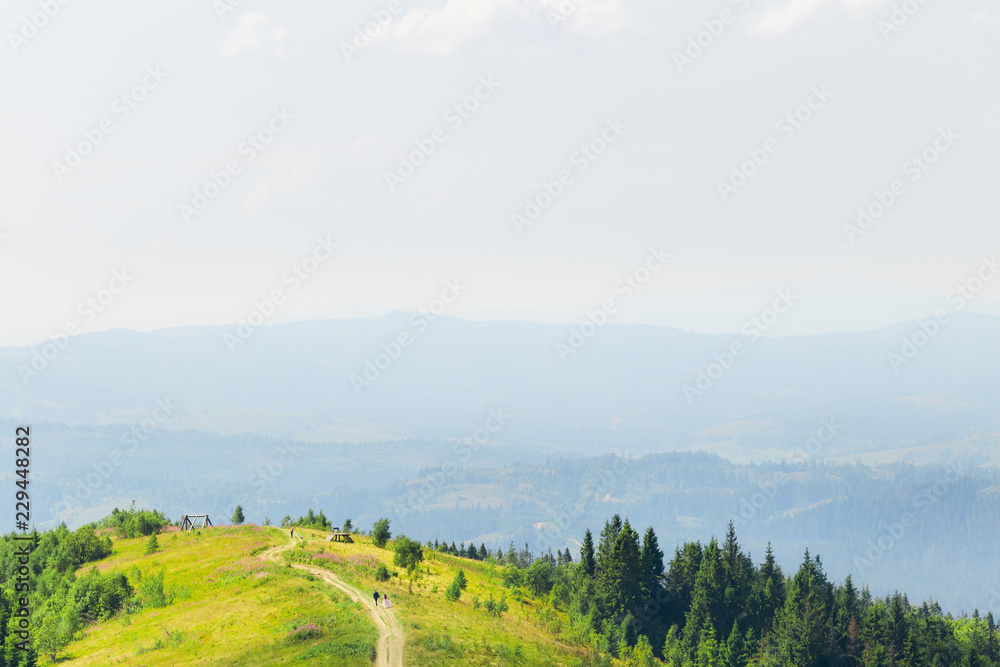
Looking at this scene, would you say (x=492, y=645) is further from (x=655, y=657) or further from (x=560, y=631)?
(x=655, y=657)

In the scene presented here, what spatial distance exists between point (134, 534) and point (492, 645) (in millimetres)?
75699

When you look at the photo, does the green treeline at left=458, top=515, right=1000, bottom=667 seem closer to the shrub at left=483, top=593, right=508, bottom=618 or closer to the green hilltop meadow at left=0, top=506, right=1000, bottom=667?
the green hilltop meadow at left=0, top=506, right=1000, bottom=667

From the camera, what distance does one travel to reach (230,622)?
217 ft

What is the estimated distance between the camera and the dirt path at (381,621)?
189 feet

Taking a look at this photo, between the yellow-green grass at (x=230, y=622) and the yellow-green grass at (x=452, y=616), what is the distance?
4.76 metres

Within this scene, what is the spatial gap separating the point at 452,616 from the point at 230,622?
20452mm

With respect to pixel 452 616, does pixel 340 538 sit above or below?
above

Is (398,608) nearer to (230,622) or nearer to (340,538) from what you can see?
(230,622)

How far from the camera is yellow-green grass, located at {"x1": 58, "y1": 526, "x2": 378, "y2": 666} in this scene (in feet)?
192

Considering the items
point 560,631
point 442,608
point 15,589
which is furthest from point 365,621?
point 15,589

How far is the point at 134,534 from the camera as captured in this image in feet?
379

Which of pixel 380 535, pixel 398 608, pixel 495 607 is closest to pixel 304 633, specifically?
pixel 398 608

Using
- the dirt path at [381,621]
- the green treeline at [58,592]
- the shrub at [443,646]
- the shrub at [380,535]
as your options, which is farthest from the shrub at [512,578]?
the green treeline at [58,592]

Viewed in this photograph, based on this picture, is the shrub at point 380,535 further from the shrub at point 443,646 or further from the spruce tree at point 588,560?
the shrub at point 443,646
